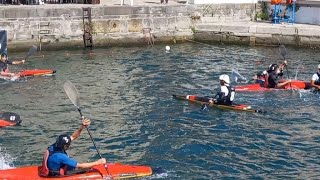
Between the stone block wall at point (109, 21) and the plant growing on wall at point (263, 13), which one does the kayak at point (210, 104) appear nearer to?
the stone block wall at point (109, 21)

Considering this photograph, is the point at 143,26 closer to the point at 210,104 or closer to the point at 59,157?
the point at 210,104

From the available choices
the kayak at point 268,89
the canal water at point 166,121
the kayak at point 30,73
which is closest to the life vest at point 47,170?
the canal water at point 166,121

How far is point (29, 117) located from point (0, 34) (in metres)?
7.35

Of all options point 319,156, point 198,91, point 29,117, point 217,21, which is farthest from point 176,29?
point 319,156

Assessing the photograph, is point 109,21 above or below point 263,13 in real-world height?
below

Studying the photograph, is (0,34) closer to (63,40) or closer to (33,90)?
(33,90)

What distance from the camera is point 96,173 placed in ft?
41.0

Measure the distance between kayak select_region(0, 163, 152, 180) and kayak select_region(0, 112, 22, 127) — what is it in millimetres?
4942

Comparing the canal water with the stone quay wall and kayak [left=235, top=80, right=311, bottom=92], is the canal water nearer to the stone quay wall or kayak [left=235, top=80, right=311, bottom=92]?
kayak [left=235, top=80, right=311, bottom=92]

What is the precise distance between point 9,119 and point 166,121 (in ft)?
15.6

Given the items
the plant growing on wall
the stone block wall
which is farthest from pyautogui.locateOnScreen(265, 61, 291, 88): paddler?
the plant growing on wall

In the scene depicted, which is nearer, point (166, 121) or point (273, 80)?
point (166, 121)

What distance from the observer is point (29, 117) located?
18688mm

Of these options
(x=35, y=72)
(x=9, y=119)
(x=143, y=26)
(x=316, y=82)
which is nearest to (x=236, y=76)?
(x=316, y=82)
